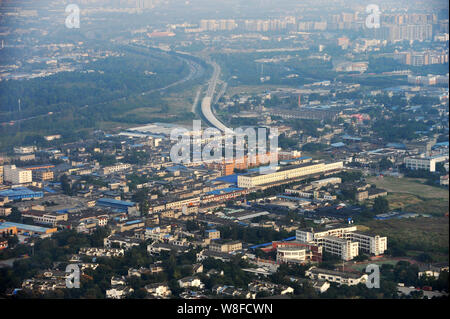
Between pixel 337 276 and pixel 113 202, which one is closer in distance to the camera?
pixel 337 276

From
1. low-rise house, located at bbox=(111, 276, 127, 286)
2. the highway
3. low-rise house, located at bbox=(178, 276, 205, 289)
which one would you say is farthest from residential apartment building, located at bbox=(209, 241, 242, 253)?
the highway

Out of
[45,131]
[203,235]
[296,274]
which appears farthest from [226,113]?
[296,274]

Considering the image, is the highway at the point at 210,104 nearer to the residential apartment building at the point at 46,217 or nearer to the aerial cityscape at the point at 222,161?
the aerial cityscape at the point at 222,161

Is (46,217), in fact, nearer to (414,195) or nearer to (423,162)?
(414,195)

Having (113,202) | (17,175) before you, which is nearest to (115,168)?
(17,175)

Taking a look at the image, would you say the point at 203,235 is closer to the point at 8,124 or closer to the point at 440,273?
the point at 440,273

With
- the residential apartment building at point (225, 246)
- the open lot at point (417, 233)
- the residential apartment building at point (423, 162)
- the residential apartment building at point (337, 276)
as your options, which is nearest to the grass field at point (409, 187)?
the residential apartment building at point (423, 162)
